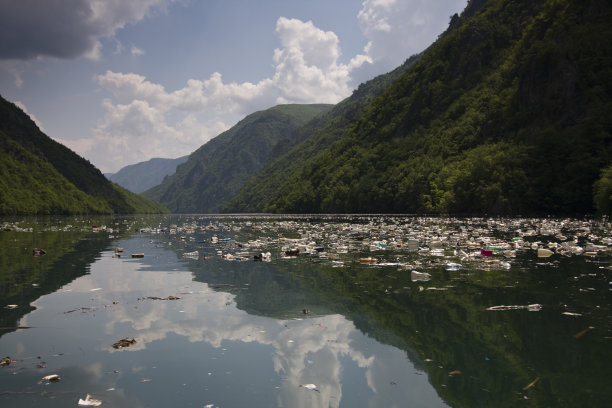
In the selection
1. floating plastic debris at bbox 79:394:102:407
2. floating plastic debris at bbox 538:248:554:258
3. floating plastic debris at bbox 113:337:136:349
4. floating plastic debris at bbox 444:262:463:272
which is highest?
floating plastic debris at bbox 538:248:554:258

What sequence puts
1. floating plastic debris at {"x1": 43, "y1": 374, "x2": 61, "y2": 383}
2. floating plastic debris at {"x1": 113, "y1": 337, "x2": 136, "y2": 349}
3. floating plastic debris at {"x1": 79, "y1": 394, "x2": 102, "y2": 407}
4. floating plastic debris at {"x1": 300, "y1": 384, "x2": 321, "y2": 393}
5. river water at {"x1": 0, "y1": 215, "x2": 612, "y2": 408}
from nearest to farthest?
floating plastic debris at {"x1": 79, "y1": 394, "x2": 102, "y2": 407} < river water at {"x1": 0, "y1": 215, "x2": 612, "y2": 408} < floating plastic debris at {"x1": 300, "y1": 384, "x2": 321, "y2": 393} < floating plastic debris at {"x1": 43, "y1": 374, "x2": 61, "y2": 383} < floating plastic debris at {"x1": 113, "y1": 337, "x2": 136, "y2": 349}

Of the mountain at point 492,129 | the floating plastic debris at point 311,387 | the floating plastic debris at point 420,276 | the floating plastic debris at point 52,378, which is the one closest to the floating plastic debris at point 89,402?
the floating plastic debris at point 52,378

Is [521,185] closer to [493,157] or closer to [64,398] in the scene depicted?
[493,157]

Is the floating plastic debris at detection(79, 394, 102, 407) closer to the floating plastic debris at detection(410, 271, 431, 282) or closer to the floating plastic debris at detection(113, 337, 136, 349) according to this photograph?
the floating plastic debris at detection(113, 337, 136, 349)

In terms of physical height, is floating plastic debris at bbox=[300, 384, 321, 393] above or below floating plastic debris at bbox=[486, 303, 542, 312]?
below

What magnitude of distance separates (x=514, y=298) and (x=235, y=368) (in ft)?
25.6

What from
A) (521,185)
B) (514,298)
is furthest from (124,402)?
(521,185)

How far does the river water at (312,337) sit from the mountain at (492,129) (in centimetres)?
5171

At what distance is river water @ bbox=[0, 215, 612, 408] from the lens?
584cm

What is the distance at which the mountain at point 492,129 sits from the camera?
7475 centimetres

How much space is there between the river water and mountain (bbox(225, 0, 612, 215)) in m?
51.7

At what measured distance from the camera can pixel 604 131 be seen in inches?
2852

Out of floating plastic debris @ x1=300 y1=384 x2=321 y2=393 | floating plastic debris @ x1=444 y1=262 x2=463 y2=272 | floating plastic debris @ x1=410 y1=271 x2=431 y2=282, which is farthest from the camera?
floating plastic debris @ x1=444 y1=262 x2=463 y2=272

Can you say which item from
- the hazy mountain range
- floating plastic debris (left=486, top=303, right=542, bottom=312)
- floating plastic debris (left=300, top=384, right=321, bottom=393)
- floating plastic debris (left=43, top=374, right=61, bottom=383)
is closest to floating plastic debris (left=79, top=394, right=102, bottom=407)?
floating plastic debris (left=43, top=374, right=61, bottom=383)
